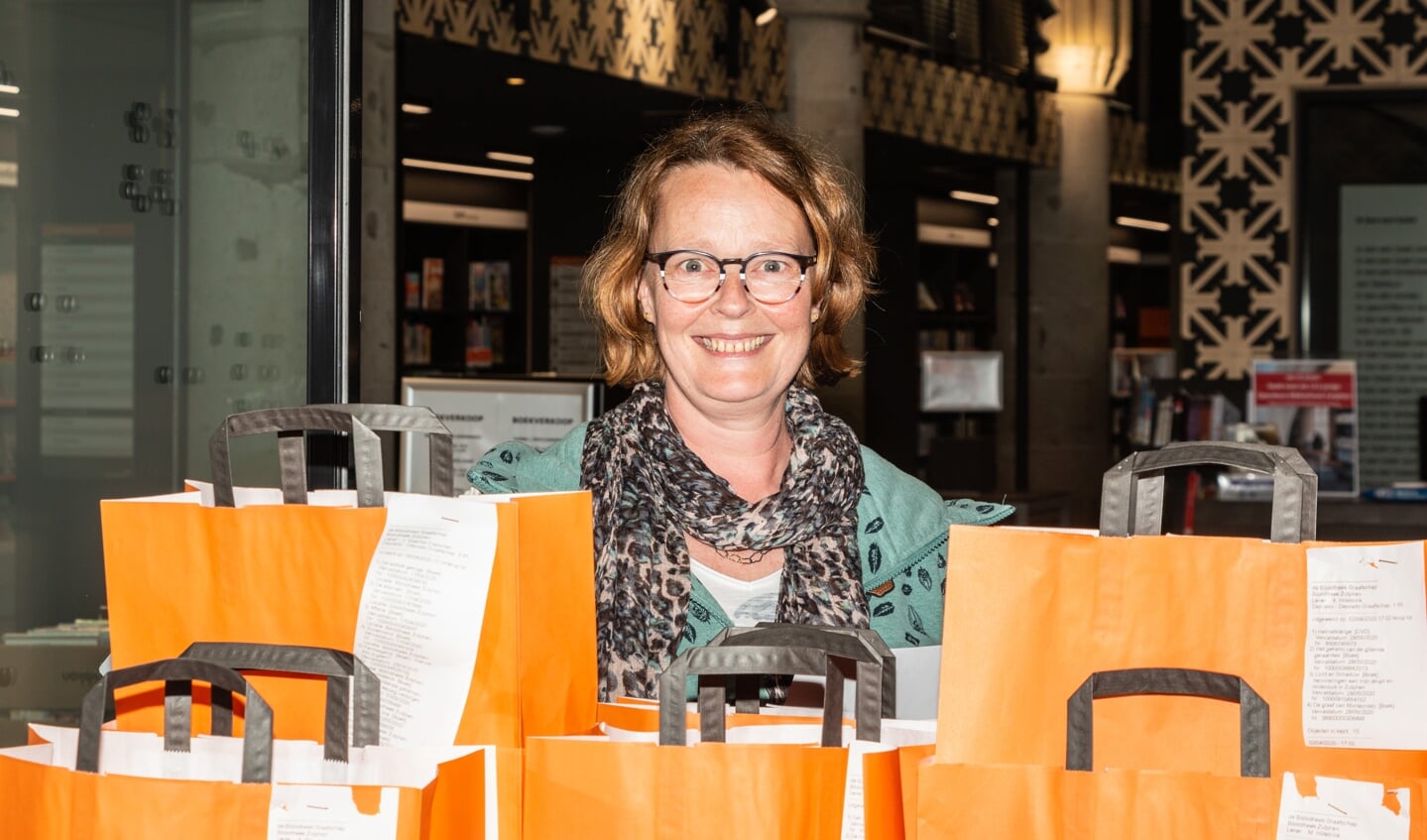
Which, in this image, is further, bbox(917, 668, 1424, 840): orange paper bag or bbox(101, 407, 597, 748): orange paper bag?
bbox(101, 407, 597, 748): orange paper bag

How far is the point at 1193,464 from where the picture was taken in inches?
39.8

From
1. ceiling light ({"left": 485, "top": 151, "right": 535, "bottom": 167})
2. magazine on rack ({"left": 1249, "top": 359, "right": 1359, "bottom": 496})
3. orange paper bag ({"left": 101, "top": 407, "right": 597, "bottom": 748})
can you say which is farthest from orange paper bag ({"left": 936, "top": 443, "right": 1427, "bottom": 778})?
ceiling light ({"left": 485, "top": 151, "right": 535, "bottom": 167})

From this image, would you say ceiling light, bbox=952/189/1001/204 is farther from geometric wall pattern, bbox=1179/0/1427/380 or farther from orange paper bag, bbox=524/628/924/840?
orange paper bag, bbox=524/628/924/840

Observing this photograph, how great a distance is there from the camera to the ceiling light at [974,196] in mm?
13344

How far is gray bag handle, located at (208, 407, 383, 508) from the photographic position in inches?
43.0

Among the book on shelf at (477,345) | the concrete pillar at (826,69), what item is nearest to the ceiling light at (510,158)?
the book on shelf at (477,345)

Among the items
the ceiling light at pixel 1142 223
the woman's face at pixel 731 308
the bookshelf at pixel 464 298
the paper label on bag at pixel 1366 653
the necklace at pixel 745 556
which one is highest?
the ceiling light at pixel 1142 223

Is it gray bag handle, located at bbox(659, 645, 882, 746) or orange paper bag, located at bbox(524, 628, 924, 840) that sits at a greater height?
gray bag handle, located at bbox(659, 645, 882, 746)

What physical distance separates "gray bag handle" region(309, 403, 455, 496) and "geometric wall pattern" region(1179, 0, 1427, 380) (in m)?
5.62

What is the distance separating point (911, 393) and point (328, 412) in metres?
11.9

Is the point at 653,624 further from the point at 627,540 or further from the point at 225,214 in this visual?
the point at 225,214

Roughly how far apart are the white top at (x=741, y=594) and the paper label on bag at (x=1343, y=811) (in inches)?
37.0

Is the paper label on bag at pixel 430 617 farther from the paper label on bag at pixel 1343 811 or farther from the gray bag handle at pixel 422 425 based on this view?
the paper label on bag at pixel 1343 811

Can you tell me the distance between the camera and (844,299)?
2.05 metres
